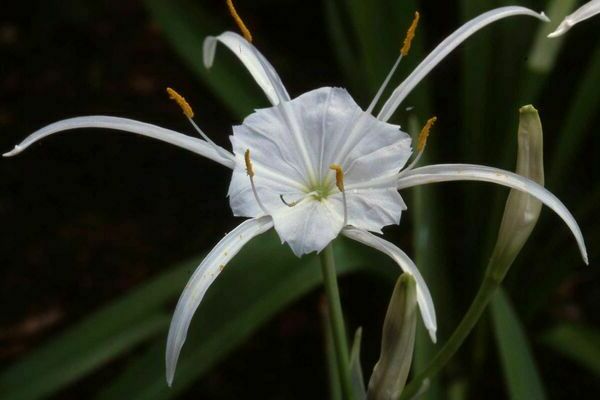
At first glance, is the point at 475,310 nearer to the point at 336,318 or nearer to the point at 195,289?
the point at 336,318

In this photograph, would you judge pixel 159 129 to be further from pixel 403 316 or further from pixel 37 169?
pixel 37 169

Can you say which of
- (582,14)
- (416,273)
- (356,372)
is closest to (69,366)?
(356,372)

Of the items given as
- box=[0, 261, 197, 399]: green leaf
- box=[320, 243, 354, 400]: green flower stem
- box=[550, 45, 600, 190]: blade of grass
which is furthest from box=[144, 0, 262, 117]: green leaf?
box=[320, 243, 354, 400]: green flower stem

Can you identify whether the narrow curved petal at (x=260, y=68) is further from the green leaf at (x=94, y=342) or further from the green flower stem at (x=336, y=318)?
the green leaf at (x=94, y=342)

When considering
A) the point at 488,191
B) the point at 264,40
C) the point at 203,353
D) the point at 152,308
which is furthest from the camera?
the point at 264,40

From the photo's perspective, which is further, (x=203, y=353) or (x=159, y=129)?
(x=203, y=353)

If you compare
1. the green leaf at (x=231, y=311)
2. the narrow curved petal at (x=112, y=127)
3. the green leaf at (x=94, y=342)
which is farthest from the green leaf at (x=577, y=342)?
the narrow curved petal at (x=112, y=127)

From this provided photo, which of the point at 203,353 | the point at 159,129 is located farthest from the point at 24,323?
the point at 159,129
